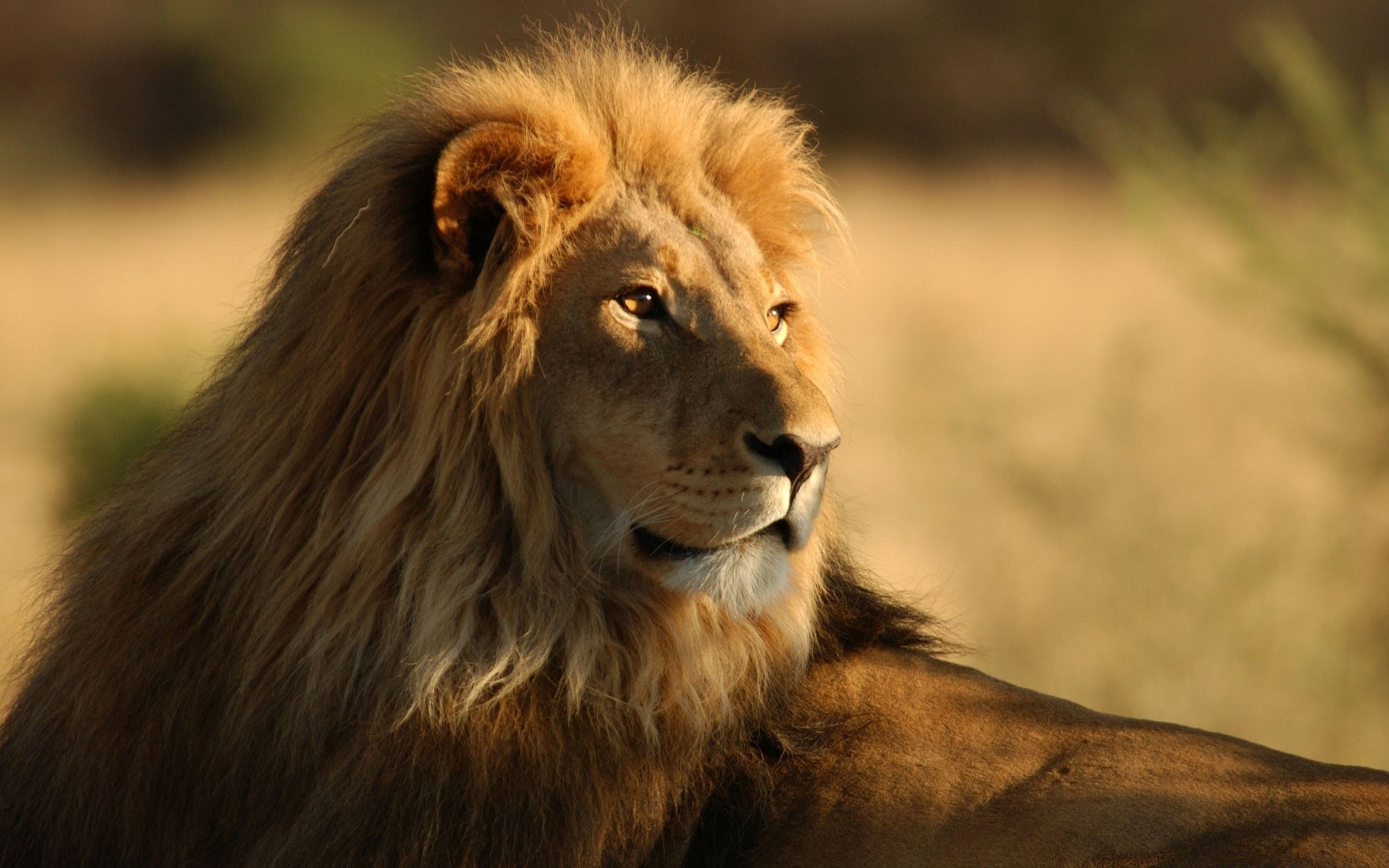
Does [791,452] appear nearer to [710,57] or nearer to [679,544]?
[679,544]

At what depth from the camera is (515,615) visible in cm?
317

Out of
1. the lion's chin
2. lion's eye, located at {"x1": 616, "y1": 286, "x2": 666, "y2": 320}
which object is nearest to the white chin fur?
the lion's chin

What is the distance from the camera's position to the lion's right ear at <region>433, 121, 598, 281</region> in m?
3.24

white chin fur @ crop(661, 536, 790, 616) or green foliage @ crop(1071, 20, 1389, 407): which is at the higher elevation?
green foliage @ crop(1071, 20, 1389, 407)

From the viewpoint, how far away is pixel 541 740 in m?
3.14

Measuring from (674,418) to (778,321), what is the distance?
0.64 metres

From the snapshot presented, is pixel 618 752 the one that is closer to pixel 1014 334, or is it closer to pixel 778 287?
pixel 778 287

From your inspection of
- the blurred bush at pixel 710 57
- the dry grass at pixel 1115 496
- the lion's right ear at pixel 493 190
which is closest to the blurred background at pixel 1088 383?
the dry grass at pixel 1115 496

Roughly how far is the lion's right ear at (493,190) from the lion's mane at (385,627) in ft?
0.05

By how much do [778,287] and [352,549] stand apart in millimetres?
1245

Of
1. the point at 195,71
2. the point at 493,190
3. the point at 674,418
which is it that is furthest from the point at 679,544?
the point at 195,71

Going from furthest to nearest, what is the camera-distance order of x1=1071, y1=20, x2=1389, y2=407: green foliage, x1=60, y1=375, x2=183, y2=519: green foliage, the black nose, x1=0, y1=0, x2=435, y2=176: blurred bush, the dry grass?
x1=0, y1=0, x2=435, y2=176: blurred bush, x1=60, y1=375, x2=183, y2=519: green foliage, x1=1071, y1=20, x2=1389, y2=407: green foliage, the dry grass, the black nose

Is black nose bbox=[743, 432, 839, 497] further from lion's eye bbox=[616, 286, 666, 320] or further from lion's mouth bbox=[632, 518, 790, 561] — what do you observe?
lion's eye bbox=[616, 286, 666, 320]

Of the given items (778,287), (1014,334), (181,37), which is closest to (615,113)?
(778,287)
